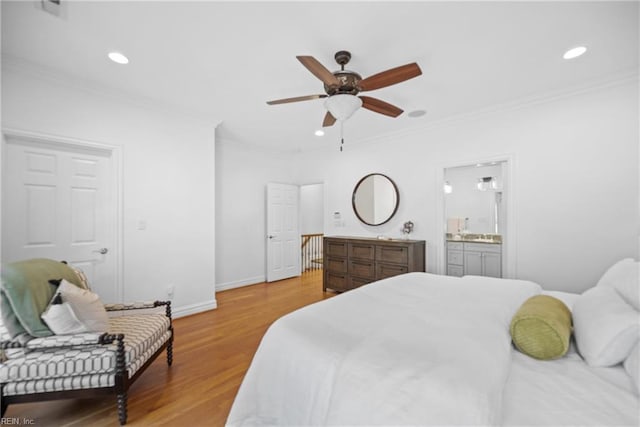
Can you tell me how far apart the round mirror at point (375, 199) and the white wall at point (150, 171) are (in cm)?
243

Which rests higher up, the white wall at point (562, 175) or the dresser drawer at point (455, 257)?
the white wall at point (562, 175)

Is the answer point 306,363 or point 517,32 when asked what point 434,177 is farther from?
point 306,363

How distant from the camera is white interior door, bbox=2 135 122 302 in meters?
2.45

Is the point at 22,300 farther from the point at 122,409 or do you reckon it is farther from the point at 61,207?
the point at 61,207

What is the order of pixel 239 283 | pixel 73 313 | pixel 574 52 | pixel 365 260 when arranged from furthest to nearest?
pixel 239 283
pixel 365 260
pixel 574 52
pixel 73 313

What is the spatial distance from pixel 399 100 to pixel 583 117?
1.89 meters

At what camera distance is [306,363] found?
1.21 m

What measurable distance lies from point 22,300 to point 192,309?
2004 millimetres

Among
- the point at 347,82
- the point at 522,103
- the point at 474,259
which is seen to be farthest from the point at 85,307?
the point at 522,103

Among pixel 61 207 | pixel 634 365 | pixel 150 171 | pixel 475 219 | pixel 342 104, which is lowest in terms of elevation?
pixel 634 365

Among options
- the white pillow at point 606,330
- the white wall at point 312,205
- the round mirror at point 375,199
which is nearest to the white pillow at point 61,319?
the white pillow at point 606,330

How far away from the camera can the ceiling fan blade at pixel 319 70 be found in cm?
172

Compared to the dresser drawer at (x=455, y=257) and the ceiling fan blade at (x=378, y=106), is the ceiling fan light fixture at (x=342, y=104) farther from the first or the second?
the dresser drawer at (x=455, y=257)

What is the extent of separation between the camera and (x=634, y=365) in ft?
3.14
